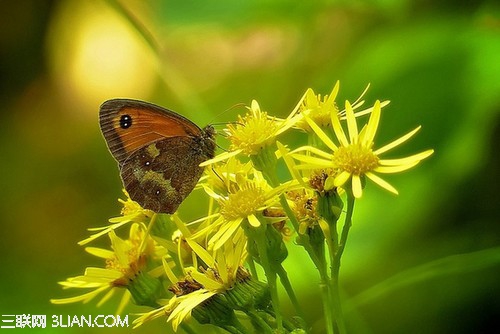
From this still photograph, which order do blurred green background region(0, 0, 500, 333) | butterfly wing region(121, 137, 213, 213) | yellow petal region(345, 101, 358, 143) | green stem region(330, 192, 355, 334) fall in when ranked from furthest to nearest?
blurred green background region(0, 0, 500, 333), butterfly wing region(121, 137, 213, 213), yellow petal region(345, 101, 358, 143), green stem region(330, 192, 355, 334)

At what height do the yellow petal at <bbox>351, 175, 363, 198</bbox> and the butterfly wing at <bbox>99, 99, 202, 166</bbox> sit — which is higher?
the butterfly wing at <bbox>99, 99, 202, 166</bbox>

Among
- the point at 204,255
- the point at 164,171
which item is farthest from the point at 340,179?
the point at 164,171

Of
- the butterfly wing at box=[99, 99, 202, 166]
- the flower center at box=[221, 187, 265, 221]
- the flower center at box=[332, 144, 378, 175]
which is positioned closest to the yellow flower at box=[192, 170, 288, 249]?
the flower center at box=[221, 187, 265, 221]

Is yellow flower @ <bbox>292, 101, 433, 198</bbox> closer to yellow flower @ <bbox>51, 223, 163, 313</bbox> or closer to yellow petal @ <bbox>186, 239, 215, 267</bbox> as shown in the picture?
yellow petal @ <bbox>186, 239, 215, 267</bbox>

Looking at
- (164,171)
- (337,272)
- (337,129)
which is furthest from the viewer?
(164,171)

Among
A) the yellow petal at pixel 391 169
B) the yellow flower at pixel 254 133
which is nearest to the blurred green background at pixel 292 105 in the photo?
the yellow petal at pixel 391 169

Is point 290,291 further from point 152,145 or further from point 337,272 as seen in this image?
point 152,145

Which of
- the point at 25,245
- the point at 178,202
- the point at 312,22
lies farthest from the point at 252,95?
the point at 178,202
